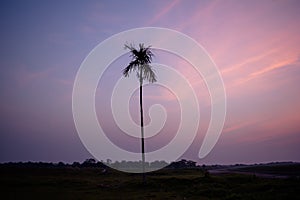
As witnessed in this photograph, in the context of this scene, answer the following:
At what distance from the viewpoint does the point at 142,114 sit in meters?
37.1

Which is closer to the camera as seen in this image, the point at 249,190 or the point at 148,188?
the point at 249,190

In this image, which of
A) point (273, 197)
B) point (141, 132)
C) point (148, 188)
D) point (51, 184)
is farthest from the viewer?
point (51, 184)

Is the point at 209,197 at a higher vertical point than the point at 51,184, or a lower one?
lower

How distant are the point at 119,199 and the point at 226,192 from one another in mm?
9141

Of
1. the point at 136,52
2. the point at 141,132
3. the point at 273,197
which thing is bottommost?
the point at 273,197

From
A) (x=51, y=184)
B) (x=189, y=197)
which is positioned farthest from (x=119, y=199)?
(x=51, y=184)

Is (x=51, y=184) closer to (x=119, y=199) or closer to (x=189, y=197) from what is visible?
(x=119, y=199)

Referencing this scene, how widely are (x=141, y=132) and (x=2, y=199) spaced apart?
55.6 ft

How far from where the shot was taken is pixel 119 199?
80.4 ft

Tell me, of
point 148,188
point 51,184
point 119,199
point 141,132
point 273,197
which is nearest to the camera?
point 273,197

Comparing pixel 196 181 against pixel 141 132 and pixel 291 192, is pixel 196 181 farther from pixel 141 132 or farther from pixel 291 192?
pixel 291 192

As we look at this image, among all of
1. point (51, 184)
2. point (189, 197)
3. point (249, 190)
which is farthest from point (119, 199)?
point (51, 184)

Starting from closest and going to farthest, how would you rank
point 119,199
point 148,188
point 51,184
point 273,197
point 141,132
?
point 273,197, point 119,199, point 148,188, point 141,132, point 51,184

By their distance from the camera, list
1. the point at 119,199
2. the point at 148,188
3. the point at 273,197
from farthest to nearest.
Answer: the point at 148,188 < the point at 119,199 < the point at 273,197
